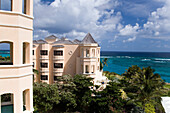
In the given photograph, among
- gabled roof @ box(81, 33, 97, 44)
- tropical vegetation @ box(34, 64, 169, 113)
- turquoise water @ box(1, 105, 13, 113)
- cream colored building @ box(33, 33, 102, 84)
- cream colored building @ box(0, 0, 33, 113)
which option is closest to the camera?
cream colored building @ box(0, 0, 33, 113)

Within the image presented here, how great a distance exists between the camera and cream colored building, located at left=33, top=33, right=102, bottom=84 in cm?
2809

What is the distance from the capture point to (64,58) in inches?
1153

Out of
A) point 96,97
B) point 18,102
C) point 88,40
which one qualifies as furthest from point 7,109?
point 88,40

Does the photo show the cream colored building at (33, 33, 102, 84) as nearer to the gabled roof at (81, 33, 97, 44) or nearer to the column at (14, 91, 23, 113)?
the gabled roof at (81, 33, 97, 44)

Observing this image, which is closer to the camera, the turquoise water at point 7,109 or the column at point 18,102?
the column at point 18,102

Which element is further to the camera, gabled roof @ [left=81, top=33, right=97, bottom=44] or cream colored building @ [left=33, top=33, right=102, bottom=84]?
gabled roof @ [left=81, top=33, right=97, bottom=44]

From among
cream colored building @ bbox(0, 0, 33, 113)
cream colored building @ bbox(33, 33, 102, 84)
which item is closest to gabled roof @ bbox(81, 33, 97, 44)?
cream colored building @ bbox(33, 33, 102, 84)

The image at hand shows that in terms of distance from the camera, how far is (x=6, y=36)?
799 centimetres

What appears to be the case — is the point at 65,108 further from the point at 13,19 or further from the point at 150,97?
the point at 13,19

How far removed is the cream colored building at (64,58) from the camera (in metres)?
28.1

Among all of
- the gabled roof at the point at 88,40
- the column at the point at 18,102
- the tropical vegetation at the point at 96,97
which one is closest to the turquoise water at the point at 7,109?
the column at the point at 18,102

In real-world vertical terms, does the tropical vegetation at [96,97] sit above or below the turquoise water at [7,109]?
below

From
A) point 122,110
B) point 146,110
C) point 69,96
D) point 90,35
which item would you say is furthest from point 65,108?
point 90,35

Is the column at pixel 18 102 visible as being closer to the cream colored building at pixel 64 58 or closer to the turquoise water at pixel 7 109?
the turquoise water at pixel 7 109
